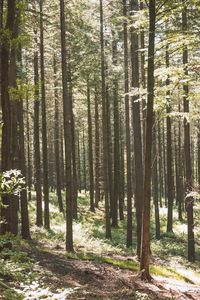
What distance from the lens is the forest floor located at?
5297 millimetres

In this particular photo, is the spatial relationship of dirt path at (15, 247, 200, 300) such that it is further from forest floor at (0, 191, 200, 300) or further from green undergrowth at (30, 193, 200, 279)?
green undergrowth at (30, 193, 200, 279)

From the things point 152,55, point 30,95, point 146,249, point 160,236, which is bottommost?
point 160,236

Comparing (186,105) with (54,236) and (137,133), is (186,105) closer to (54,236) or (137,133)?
(137,133)

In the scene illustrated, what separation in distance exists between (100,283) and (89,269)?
1507 mm

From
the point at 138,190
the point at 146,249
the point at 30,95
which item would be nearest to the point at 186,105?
the point at 138,190

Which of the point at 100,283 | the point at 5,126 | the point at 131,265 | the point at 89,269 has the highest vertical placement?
the point at 5,126

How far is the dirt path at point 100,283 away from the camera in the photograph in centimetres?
926

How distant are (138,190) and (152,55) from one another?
275 inches

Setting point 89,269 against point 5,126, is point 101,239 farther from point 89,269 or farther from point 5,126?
point 5,126

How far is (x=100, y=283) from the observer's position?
34.3 ft

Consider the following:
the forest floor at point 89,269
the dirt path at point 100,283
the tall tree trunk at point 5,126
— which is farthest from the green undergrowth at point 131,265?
the tall tree trunk at point 5,126

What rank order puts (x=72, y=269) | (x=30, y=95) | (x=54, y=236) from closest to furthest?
1. (x=30, y=95)
2. (x=72, y=269)
3. (x=54, y=236)

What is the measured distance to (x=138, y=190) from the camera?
1611 cm

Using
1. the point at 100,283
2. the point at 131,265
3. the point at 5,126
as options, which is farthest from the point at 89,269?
the point at 5,126
